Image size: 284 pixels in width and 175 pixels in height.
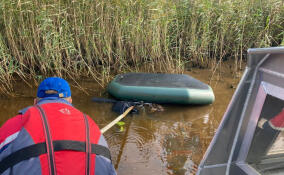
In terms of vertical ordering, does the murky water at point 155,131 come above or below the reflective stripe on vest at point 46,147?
below

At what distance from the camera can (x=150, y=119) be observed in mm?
4180

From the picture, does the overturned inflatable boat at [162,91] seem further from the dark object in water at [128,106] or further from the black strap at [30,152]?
the black strap at [30,152]

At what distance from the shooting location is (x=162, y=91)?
4.46m

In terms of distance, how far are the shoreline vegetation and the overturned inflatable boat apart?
0.76m

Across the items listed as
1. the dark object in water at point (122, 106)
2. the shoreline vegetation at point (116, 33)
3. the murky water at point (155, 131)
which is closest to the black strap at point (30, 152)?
the murky water at point (155, 131)

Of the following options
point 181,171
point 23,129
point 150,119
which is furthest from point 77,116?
point 150,119

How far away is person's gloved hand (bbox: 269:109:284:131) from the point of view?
4.81 ft

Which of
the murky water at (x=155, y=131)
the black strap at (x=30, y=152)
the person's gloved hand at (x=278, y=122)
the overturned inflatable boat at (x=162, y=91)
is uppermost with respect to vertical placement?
the person's gloved hand at (x=278, y=122)

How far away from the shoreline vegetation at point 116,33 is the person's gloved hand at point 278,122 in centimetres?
379

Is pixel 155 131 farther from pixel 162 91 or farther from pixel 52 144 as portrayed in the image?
pixel 52 144

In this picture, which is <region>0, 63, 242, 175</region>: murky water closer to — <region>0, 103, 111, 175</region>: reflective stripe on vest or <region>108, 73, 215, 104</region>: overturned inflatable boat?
<region>108, 73, 215, 104</region>: overturned inflatable boat

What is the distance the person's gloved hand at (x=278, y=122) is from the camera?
147cm

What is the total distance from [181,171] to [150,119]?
1275 millimetres

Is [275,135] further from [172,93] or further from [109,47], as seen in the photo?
[109,47]
